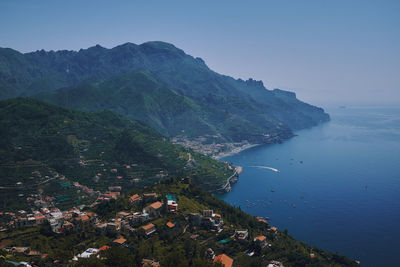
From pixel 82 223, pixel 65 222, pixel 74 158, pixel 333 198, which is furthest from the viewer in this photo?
pixel 333 198

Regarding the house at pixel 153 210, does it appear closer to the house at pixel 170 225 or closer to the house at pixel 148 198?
the house at pixel 170 225

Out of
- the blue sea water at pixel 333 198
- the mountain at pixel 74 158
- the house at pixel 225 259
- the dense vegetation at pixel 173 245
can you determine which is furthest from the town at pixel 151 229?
the mountain at pixel 74 158

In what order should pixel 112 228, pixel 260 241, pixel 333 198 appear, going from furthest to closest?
pixel 333 198 < pixel 260 241 < pixel 112 228

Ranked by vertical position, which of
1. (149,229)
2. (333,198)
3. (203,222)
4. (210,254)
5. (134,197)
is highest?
(134,197)

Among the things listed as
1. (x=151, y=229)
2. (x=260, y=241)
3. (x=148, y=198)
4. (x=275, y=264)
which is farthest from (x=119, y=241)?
(x=275, y=264)

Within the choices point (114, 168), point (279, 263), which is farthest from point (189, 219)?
point (114, 168)

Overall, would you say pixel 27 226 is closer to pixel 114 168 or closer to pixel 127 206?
pixel 127 206

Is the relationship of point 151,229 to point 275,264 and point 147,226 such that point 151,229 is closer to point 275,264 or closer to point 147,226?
point 147,226
